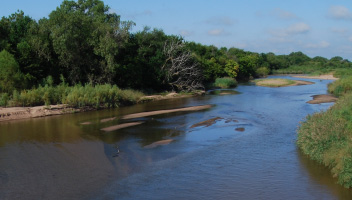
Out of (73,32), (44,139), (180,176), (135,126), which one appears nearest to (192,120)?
(135,126)

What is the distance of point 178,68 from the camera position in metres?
51.5

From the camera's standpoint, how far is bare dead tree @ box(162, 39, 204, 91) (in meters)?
50.5

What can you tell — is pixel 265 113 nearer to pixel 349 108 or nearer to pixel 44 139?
pixel 349 108

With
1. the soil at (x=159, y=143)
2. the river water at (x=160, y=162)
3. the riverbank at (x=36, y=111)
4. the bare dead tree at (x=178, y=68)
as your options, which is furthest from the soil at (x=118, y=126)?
the bare dead tree at (x=178, y=68)

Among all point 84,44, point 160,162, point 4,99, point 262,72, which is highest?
point 84,44

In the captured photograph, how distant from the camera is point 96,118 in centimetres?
3000

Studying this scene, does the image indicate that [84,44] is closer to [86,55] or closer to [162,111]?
[86,55]

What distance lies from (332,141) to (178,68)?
37246 millimetres

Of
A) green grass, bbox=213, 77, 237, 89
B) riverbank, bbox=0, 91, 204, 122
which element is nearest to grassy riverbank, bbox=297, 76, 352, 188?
riverbank, bbox=0, 91, 204, 122

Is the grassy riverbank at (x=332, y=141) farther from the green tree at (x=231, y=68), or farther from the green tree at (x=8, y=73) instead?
the green tree at (x=231, y=68)

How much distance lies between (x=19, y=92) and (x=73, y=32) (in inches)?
335

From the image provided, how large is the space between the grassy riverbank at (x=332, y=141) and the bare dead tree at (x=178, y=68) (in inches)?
1305

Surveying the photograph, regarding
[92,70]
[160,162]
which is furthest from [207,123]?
[92,70]

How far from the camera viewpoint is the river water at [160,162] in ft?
43.8
